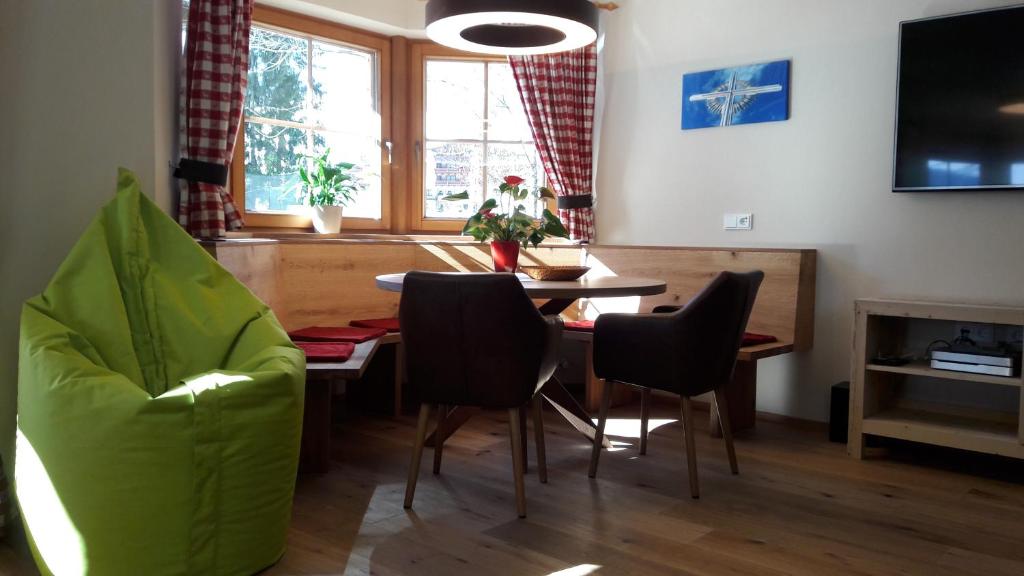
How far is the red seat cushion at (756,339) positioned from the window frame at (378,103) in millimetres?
2084

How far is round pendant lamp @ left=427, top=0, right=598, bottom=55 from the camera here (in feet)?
9.04

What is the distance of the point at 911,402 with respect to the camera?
3660mm

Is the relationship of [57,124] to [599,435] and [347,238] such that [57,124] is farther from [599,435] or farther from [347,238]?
[599,435]

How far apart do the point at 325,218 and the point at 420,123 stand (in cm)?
86

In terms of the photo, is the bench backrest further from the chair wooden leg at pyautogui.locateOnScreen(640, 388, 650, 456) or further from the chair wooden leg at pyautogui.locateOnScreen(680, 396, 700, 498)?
the chair wooden leg at pyautogui.locateOnScreen(680, 396, 700, 498)

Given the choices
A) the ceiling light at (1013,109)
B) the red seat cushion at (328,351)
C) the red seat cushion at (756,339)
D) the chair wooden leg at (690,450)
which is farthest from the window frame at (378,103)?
the ceiling light at (1013,109)

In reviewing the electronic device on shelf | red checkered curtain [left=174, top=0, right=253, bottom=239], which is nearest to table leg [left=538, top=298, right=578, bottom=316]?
red checkered curtain [left=174, top=0, right=253, bottom=239]

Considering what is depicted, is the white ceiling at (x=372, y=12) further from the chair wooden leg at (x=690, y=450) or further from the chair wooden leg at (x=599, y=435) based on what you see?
the chair wooden leg at (x=690, y=450)

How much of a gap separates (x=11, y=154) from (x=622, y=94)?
10.2ft

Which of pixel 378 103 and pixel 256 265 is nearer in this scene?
pixel 256 265

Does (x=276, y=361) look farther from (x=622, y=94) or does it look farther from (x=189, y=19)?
(x=622, y=94)

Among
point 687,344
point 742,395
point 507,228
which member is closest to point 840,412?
point 742,395

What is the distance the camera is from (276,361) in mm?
2268

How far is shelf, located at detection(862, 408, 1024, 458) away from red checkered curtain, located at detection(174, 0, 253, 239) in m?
2.82
